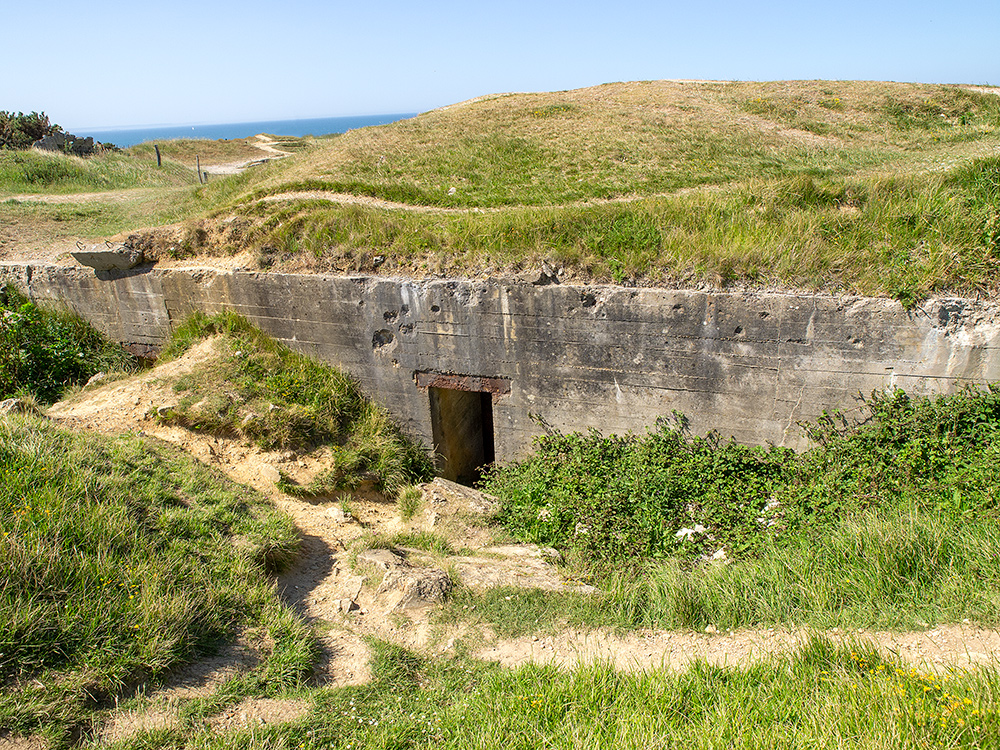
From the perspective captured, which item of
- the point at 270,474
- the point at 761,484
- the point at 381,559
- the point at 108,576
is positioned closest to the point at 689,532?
the point at 761,484

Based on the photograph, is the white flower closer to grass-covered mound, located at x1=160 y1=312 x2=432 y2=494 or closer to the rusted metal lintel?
the rusted metal lintel

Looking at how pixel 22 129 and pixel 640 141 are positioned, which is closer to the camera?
pixel 640 141

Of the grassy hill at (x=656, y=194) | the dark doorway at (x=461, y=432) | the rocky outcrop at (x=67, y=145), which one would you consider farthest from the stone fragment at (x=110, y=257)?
the rocky outcrop at (x=67, y=145)

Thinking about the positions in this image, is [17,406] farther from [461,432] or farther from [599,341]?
[599,341]

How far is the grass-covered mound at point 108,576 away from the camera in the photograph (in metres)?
3.20

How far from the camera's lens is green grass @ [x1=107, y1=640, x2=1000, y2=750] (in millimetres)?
2729

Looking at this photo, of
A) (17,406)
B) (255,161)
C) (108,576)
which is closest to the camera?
(108,576)

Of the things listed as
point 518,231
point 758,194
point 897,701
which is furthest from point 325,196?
point 897,701

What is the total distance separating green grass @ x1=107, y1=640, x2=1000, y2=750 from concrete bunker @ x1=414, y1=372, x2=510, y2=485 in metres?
3.94

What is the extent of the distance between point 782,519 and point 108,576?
17.7 ft

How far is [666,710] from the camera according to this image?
3146mm

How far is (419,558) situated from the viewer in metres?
5.33

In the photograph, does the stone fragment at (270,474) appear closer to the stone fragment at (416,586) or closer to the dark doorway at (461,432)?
the dark doorway at (461,432)

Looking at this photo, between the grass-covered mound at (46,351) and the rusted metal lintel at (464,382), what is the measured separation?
15.5 feet
